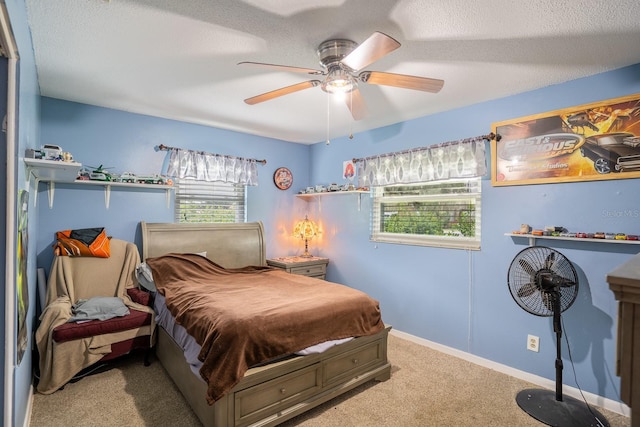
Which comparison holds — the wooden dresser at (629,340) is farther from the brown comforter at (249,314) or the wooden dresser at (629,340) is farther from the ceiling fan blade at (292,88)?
the ceiling fan blade at (292,88)

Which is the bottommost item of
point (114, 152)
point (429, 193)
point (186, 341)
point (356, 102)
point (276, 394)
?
point (276, 394)

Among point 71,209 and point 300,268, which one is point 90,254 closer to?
point 71,209

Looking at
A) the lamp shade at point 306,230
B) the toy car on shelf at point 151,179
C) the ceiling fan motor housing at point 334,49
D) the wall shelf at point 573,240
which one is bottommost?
the lamp shade at point 306,230

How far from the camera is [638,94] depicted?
2.27 m

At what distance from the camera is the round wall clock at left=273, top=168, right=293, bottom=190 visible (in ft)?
15.3

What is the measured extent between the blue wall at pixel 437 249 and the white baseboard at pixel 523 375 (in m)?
0.04

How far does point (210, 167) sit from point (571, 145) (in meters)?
3.60

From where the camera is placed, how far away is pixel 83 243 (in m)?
3.05

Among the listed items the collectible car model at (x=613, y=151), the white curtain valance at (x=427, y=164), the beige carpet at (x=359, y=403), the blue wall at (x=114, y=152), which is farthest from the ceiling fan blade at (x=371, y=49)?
the blue wall at (x=114, y=152)

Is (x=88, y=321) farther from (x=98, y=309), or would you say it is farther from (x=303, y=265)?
(x=303, y=265)

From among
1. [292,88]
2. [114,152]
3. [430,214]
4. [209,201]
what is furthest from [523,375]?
[114,152]

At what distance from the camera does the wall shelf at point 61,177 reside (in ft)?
6.81

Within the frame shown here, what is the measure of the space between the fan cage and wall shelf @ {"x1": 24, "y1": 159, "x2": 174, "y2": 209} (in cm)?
328

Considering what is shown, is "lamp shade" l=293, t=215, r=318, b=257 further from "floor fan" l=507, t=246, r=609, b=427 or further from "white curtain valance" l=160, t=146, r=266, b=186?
"floor fan" l=507, t=246, r=609, b=427
